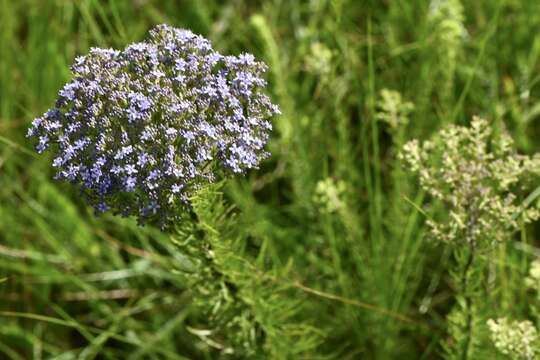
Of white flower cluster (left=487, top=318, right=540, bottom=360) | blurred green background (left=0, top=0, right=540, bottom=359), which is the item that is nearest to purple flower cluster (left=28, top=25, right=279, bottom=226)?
white flower cluster (left=487, top=318, right=540, bottom=360)

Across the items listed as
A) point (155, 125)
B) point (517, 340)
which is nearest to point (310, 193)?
point (517, 340)

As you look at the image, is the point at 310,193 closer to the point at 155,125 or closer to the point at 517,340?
the point at 517,340

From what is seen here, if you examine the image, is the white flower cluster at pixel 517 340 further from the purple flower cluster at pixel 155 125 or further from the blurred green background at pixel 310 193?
the purple flower cluster at pixel 155 125

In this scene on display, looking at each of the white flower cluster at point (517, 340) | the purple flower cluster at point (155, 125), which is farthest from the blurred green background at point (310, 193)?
the purple flower cluster at point (155, 125)

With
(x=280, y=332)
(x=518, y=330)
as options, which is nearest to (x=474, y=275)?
(x=518, y=330)

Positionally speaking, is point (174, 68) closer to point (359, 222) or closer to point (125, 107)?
point (125, 107)
